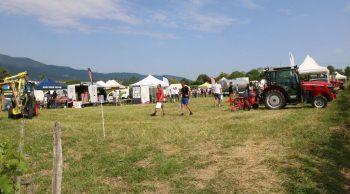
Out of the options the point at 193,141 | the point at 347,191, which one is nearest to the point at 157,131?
the point at 193,141

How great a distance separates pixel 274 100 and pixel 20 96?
11.7 meters

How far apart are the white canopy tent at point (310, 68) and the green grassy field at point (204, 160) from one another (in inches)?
834

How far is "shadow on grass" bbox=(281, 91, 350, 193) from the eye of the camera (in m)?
5.94

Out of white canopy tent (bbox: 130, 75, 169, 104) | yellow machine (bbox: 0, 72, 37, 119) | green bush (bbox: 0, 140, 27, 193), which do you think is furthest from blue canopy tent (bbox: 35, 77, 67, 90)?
green bush (bbox: 0, 140, 27, 193)

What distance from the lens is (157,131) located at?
11.9 meters

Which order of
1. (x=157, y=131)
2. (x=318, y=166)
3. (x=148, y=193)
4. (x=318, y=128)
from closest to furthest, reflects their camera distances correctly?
1. (x=148, y=193)
2. (x=318, y=166)
3. (x=318, y=128)
4. (x=157, y=131)

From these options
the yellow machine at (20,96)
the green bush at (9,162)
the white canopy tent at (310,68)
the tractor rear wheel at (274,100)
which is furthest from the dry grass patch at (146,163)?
the white canopy tent at (310,68)

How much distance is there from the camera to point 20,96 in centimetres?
1898

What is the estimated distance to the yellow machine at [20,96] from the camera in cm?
1864

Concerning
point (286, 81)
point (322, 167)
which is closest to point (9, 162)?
point (322, 167)

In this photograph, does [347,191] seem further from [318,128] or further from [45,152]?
Answer: [45,152]

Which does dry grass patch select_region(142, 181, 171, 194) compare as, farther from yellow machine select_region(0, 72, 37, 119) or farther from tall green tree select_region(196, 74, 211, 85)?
tall green tree select_region(196, 74, 211, 85)

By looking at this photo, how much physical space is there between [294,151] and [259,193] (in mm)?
2614

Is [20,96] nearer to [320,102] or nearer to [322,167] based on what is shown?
[320,102]
